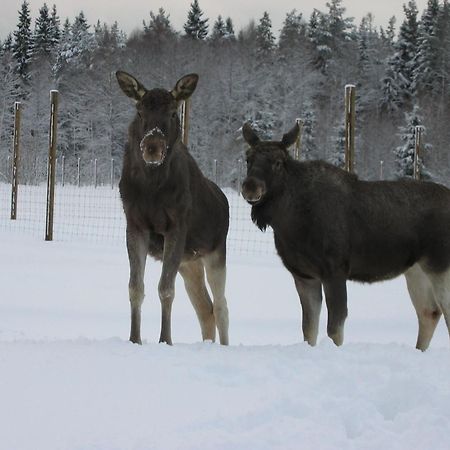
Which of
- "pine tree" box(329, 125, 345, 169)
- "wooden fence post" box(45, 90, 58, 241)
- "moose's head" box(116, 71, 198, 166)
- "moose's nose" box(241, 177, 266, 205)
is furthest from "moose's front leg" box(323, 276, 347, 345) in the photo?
"pine tree" box(329, 125, 345, 169)

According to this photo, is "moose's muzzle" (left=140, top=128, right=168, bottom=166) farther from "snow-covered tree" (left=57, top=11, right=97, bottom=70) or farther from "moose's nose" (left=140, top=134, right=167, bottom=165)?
"snow-covered tree" (left=57, top=11, right=97, bottom=70)

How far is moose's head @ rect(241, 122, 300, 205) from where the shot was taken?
20.2ft

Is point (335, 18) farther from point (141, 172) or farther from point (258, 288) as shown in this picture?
point (141, 172)

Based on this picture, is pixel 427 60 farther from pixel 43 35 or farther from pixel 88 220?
pixel 88 220

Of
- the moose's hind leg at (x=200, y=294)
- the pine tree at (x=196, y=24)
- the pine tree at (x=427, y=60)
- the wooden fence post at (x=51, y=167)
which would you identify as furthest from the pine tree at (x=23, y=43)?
the moose's hind leg at (x=200, y=294)

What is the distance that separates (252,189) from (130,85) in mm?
1491

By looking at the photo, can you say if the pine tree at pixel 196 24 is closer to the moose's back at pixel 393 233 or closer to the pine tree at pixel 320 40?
the pine tree at pixel 320 40

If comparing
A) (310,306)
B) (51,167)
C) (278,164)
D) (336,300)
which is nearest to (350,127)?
(278,164)

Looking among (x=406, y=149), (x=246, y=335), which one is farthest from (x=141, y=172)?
(x=406, y=149)

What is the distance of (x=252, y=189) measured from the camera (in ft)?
19.5

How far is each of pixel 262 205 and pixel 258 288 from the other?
531 cm

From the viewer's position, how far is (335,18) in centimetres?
7069

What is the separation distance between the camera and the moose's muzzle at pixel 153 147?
18.0 feet

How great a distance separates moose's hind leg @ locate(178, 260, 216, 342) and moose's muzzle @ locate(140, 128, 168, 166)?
71.4 inches
